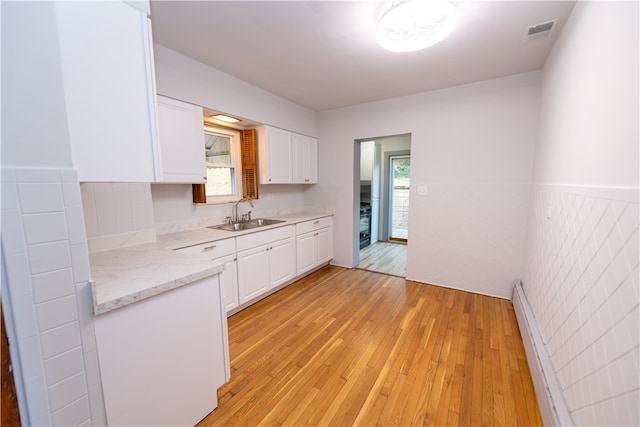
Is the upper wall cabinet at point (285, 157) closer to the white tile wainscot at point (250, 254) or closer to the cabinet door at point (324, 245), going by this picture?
the white tile wainscot at point (250, 254)

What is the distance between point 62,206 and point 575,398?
228cm

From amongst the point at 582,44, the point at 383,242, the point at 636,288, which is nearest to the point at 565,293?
the point at 636,288

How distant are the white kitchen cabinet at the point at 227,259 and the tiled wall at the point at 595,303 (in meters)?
2.29

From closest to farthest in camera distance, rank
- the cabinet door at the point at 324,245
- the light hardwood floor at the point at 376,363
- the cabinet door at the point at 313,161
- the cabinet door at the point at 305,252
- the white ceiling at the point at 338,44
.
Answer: the light hardwood floor at the point at 376,363
the white ceiling at the point at 338,44
the cabinet door at the point at 305,252
the cabinet door at the point at 324,245
the cabinet door at the point at 313,161

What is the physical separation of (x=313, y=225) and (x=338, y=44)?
2.21m

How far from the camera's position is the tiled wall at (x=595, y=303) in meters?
0.85

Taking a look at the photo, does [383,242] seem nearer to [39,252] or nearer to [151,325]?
[151,325]

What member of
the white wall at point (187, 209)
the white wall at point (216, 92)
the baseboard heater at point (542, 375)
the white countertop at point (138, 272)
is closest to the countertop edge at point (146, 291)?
the white countertop at point (138, 272)

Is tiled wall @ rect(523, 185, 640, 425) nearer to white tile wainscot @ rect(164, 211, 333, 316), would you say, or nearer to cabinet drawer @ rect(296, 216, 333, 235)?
white tile wainscot @ rect(164, 211, 333, 316)

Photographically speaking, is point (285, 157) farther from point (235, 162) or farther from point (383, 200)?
point (383, 200)

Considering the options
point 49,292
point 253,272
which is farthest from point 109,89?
point 253,272

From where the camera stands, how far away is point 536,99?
2.62 meters

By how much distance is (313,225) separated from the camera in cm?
365

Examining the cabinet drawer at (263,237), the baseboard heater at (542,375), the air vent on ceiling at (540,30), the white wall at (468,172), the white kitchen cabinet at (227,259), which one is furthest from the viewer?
the white wall at (468,172)
